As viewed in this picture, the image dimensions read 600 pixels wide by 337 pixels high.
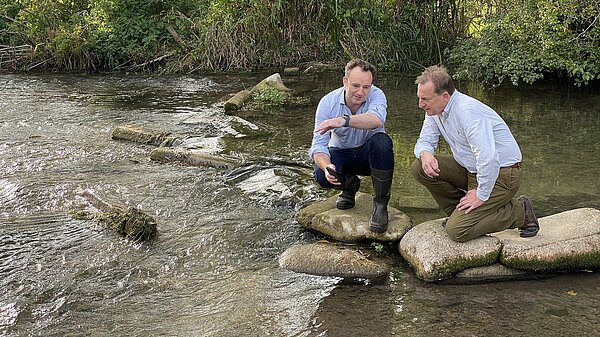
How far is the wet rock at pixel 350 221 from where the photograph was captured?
4.93 meters

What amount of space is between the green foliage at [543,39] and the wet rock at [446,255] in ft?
16.2

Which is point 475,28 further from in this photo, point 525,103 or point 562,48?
point 562,48

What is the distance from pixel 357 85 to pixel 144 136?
14.1 feet

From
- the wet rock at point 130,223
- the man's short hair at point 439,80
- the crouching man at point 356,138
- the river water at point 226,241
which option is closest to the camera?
the river water at point 226,241

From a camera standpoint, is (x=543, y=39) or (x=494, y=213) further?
(x=543, y=39)

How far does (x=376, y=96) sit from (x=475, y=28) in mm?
8829

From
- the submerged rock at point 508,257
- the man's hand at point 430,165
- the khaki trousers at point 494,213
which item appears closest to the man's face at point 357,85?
the man's hand at point 430,165

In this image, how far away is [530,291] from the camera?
13.6 feet

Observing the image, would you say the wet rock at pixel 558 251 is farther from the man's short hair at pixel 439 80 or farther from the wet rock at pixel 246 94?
the wet rock at pixel 246 94

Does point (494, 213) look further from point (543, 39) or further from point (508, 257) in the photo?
point (543, 39)

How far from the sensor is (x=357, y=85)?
15.6 ft

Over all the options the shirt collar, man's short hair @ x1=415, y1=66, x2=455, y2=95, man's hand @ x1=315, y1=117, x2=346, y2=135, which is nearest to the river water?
man's hand @ x1=315, y1=117, x2=346, y2=135

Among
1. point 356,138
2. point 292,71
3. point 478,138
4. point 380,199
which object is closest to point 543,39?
point 356,138

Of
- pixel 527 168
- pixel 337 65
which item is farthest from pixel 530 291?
pixel 337 65
